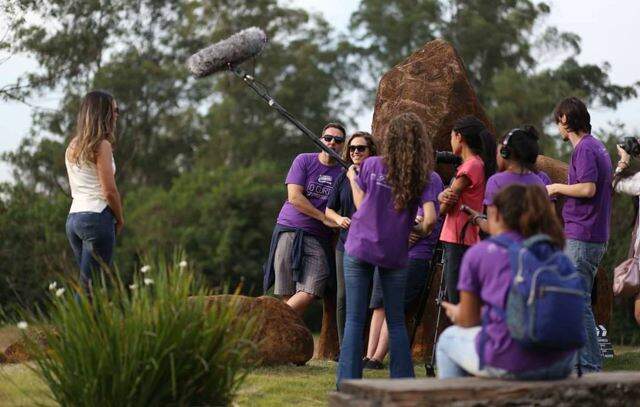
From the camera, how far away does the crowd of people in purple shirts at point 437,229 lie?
14.9ft

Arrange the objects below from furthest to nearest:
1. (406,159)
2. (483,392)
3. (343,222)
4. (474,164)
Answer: (343,222), (474,164), (406,159), (483,392)

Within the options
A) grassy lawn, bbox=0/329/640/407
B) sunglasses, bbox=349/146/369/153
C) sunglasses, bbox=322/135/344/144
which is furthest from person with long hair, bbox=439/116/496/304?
sunglasses, bbox=322/135/344/144

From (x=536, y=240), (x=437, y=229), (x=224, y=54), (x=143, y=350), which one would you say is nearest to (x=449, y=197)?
(x=437, y=229)

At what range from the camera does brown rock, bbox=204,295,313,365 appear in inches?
299

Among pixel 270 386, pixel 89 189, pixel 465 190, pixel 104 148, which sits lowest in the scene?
pixel 270 386

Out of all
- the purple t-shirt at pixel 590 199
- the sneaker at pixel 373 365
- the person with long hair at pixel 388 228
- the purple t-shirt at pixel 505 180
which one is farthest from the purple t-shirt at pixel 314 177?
the purple t-shirt at pixel 505 180

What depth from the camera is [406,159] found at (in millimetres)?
5898

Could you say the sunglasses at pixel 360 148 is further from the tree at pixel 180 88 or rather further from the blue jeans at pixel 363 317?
the tree at pixel 180 88

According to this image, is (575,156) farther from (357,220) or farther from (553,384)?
(553,384)

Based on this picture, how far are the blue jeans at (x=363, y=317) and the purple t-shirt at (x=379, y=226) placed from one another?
3.5 inches

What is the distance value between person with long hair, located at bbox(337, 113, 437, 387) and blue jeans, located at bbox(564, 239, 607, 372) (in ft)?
4.51

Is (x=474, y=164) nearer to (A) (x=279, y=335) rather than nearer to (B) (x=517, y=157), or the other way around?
(B) (x=517, y=157)

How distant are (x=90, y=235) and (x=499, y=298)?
10.1 ft

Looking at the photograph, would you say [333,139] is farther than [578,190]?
Yes
